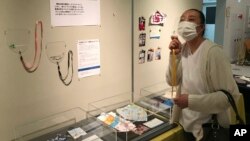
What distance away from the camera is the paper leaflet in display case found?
1.72 metres

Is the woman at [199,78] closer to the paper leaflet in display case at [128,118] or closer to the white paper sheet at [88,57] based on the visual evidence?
the paper leaflet in display case at [128,118]

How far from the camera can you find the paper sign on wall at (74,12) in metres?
1.64

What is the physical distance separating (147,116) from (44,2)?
1.19 m

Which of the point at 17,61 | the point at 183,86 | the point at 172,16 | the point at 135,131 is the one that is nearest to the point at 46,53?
the point at 17,61

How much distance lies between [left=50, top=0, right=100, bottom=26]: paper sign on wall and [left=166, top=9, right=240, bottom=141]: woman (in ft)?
2.15

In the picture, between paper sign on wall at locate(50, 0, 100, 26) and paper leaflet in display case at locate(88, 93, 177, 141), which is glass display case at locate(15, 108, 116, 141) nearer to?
paper leaflet in display case at locate(88, 93, 177, 141)

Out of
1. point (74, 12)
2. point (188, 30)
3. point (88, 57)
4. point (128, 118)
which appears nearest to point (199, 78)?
point (188, 30)

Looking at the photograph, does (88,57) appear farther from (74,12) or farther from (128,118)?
(128,118)

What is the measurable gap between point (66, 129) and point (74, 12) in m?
0.87

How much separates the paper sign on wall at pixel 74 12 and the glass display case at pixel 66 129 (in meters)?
0.69

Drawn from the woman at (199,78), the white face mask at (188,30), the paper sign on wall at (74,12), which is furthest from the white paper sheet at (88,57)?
the white face mask at (188,30)

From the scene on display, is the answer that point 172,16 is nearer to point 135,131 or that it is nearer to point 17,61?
point 135,131

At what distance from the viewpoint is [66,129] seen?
1.79 meters

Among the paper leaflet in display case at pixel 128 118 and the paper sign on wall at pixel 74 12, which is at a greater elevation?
the paper sign on wall at pixel 74 12
